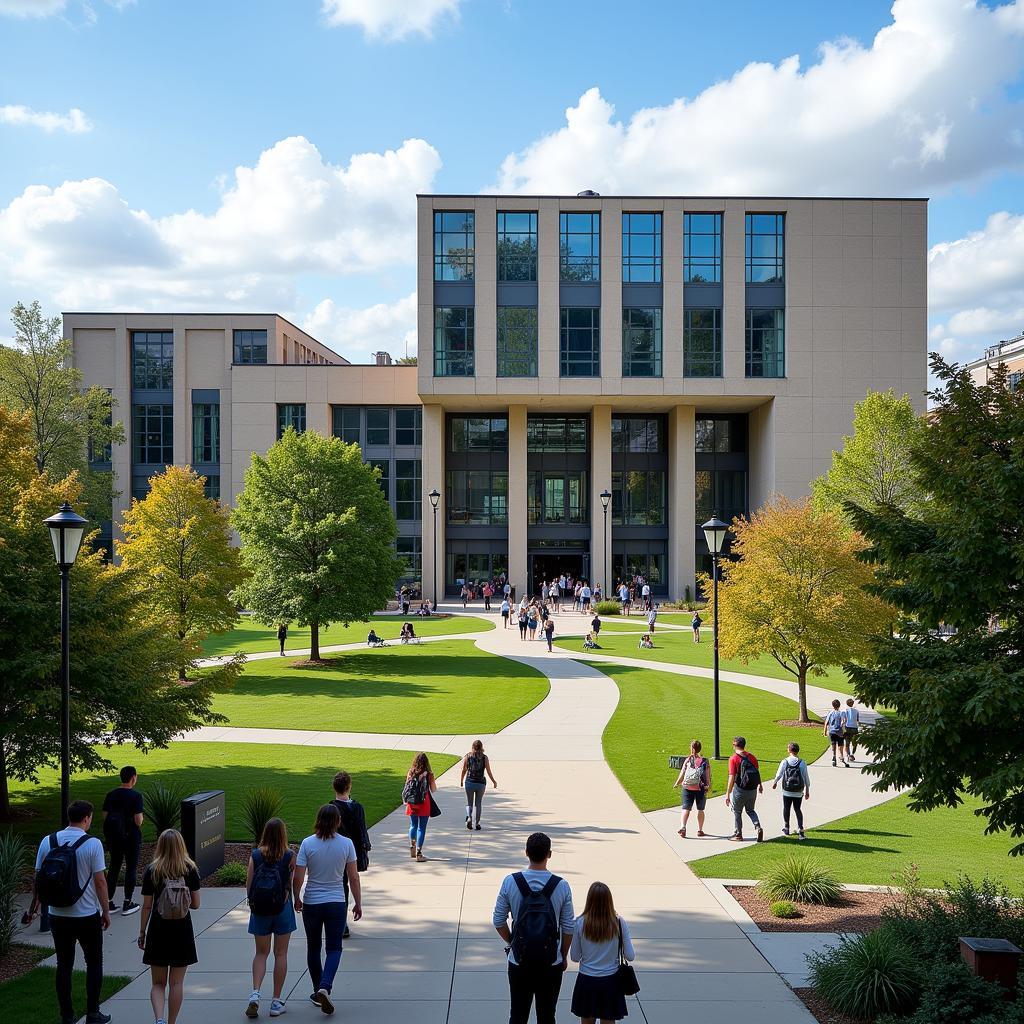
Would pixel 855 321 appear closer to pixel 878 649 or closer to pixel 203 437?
pixel 203 437

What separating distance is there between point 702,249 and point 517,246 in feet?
40.2

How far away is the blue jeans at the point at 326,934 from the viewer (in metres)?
7.25

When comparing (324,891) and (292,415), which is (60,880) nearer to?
(324,891)

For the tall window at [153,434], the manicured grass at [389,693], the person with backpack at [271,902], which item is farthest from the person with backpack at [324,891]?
the tall window at [153,434]

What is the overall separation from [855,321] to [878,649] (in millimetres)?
50701

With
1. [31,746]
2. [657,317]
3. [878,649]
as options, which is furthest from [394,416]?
[878,649]

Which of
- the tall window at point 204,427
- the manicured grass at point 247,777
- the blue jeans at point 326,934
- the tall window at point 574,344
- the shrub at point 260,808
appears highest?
the tall window at point 574,344

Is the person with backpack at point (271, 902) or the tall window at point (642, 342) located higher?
the tall window at point (642, 342)

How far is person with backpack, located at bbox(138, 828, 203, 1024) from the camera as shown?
667 centimetres

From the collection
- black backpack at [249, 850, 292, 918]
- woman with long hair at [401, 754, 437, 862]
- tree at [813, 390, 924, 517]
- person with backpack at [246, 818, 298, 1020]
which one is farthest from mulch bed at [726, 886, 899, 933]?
tree at [813, 390, 924, 517]

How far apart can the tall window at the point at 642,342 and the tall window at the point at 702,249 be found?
3420 mm

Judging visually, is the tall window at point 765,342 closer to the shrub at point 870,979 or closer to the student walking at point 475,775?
the student walking at point 475,775

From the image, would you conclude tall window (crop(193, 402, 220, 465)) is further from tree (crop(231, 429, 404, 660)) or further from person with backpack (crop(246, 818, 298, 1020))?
person with backpack (crop(246, 818, 298, 1020))

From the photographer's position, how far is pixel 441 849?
1243cm
